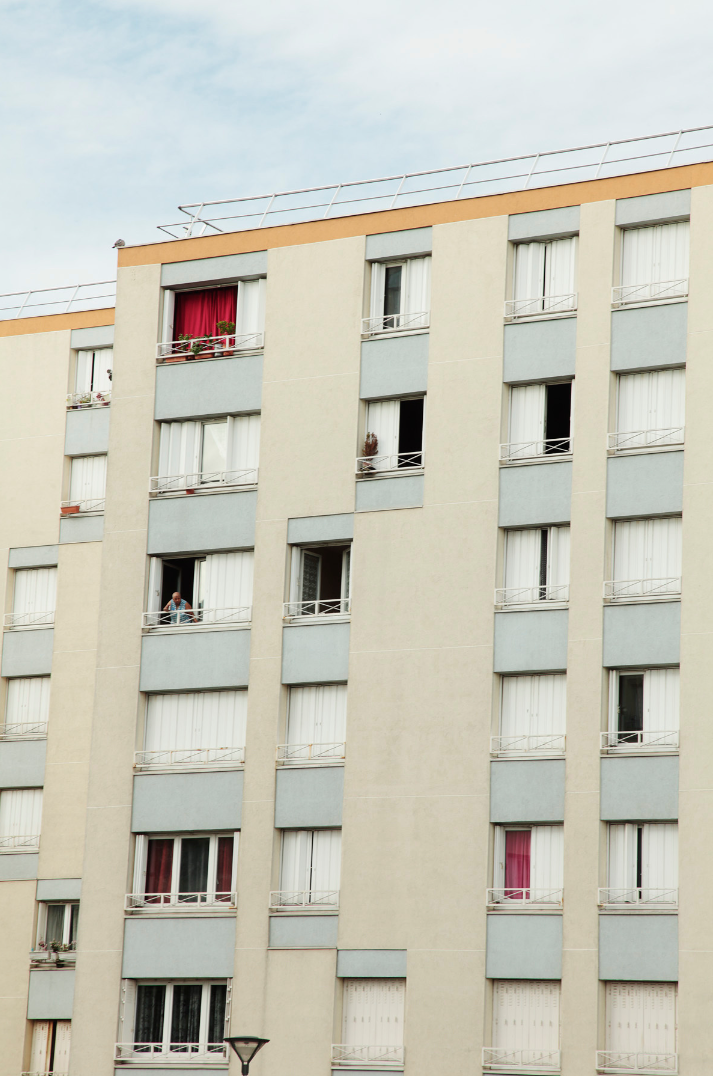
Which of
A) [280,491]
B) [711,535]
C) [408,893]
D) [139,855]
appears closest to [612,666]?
[711,535]

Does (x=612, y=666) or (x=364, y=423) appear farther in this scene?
(x=364, y=423)

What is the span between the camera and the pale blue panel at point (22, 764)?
53094mm

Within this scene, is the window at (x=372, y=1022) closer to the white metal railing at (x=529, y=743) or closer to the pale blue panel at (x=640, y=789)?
the white metal railing at (x=529, y=743)

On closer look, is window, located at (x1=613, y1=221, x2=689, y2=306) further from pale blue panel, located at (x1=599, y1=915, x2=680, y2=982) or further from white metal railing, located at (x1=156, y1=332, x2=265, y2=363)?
pale blue panel, located at (x1=599, y1=915, x2=680, y2=982)

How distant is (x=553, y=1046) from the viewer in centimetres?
4025

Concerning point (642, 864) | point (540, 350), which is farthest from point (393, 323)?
point (642, 864)

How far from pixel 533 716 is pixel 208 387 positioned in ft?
43.4

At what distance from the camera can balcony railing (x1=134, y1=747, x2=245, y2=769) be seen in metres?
45.3

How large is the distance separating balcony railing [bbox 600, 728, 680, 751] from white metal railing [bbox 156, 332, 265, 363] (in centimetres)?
1476

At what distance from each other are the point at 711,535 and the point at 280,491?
11.7m

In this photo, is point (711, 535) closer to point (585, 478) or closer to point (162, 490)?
point (585, 478)

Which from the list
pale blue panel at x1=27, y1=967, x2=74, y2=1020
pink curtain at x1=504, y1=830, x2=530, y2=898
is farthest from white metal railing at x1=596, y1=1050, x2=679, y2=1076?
pale blue panel at x1=27, y1=967, x2=74, y2=1020

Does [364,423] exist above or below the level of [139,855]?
above

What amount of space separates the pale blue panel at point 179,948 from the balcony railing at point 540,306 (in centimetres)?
1727
